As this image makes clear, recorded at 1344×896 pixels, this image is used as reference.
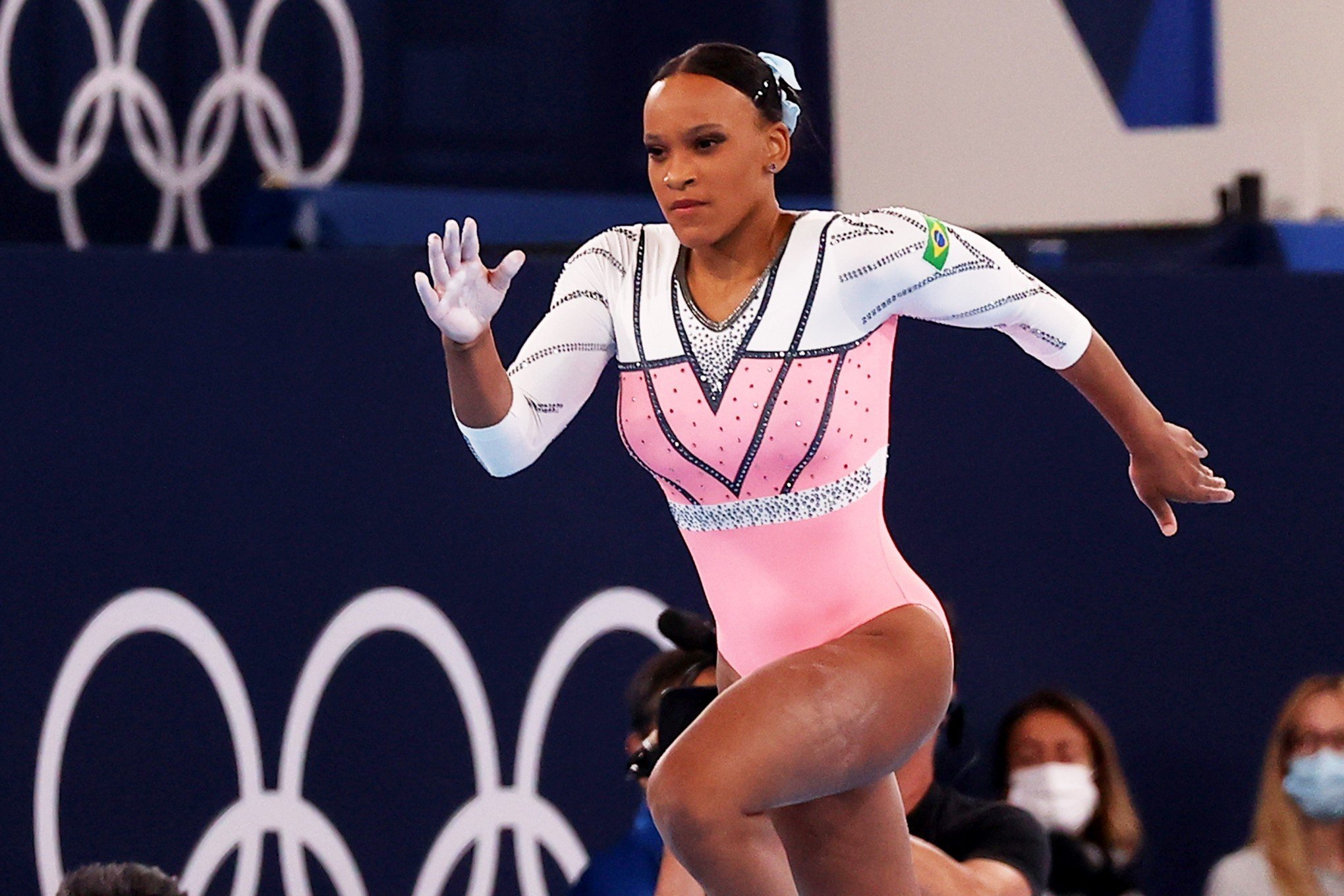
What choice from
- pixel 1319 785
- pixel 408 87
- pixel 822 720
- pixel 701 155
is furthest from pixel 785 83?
pixel 408 87

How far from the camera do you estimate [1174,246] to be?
7359 mm

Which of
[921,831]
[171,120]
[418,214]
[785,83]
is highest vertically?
[785,83]

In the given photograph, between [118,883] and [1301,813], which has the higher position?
[118,883]

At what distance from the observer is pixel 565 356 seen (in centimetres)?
331

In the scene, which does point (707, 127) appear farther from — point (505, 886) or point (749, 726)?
point (505, 886)

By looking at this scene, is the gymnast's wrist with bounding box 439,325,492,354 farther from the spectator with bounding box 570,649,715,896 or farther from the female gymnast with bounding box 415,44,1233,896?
the spectator with bounding box 570,649,715,896

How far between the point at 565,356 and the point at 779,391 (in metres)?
0.34

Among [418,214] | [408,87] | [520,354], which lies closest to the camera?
[520,354]

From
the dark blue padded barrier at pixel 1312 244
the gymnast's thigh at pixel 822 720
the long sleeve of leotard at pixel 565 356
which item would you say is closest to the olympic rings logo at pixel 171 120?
the dark blue padded barrier at pixel 1312 244

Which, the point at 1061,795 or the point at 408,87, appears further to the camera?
the point at 408,87

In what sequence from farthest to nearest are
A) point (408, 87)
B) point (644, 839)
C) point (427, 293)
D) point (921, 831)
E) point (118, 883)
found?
point (408, 87) → point (921, 831) → point (644, 839) → point (118, 883) → point (427, 293)

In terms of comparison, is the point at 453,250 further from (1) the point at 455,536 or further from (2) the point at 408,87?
(2) the point at 408,87

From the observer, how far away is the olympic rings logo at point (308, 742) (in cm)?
475

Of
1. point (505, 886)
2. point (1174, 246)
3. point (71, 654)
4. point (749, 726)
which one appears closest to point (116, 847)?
point (71, 654)
